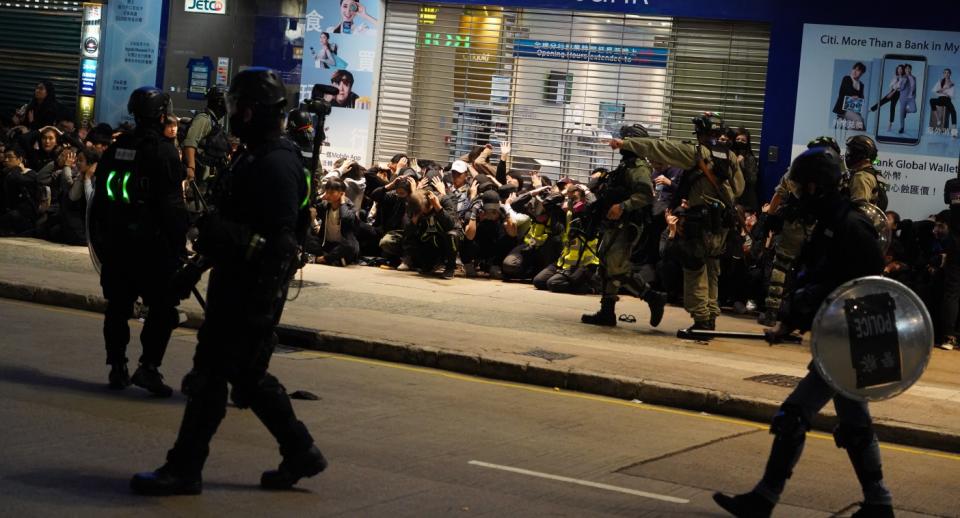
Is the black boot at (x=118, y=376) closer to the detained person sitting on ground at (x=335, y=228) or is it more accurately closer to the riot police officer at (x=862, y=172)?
the riot police officer at (x=862, y=172)

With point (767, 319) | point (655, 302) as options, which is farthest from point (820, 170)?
point (767, 319)

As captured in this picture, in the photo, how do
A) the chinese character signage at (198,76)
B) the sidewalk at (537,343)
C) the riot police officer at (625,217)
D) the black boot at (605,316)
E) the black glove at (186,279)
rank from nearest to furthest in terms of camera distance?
the black glove at (186,279)
the sidewalk at (537,343)
the riot police officer at (625,217)
the black boot at (605,316)
the chinese character signage at (198,76)

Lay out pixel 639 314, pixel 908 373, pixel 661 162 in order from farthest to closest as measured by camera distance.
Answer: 1. pixel 639 314
2. pixel 661 162
3. pixel 908 373

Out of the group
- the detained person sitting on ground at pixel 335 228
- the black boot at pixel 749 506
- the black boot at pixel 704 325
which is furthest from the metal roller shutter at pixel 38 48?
the black boot at pixel 749 506

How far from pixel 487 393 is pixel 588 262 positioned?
21.9ft

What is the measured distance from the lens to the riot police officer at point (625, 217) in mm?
13734

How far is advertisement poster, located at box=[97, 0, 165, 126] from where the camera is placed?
73.6 ft

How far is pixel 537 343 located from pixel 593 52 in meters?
7.95

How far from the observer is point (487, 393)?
10.5 m

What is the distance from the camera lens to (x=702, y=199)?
1361cm

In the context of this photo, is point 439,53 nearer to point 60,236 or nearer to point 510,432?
point 60,236

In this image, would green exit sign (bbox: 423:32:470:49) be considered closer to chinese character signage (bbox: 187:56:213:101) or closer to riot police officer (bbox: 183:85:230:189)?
chinese character signage (bbox: 187:56:213:101)

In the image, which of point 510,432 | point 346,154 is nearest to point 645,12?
point 346,154

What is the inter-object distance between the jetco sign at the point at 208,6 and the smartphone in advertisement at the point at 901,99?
1067 centimetres
